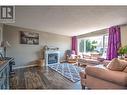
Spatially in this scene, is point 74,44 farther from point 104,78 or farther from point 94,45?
point 104,78

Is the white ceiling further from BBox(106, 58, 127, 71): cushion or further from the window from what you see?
the window

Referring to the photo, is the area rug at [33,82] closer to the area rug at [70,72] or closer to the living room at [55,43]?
the living room at [55,43]

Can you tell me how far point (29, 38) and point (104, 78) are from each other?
5.45 m

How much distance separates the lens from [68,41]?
9375mm

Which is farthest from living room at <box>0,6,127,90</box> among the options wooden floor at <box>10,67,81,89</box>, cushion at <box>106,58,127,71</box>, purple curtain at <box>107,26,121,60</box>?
cushion at <box>106,58,127,71</box>

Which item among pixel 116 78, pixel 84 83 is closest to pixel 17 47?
pixel 84 83

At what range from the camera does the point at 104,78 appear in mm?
2387

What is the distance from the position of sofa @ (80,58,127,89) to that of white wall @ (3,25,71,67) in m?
4.61

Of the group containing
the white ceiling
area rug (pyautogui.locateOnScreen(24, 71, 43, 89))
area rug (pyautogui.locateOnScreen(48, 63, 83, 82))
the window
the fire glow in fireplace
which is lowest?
area rug (pyautogui.locateOnScreen(24, 71, 43, 89))

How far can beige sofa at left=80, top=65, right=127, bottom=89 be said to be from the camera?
2.14m

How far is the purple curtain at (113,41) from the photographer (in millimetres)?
5770
